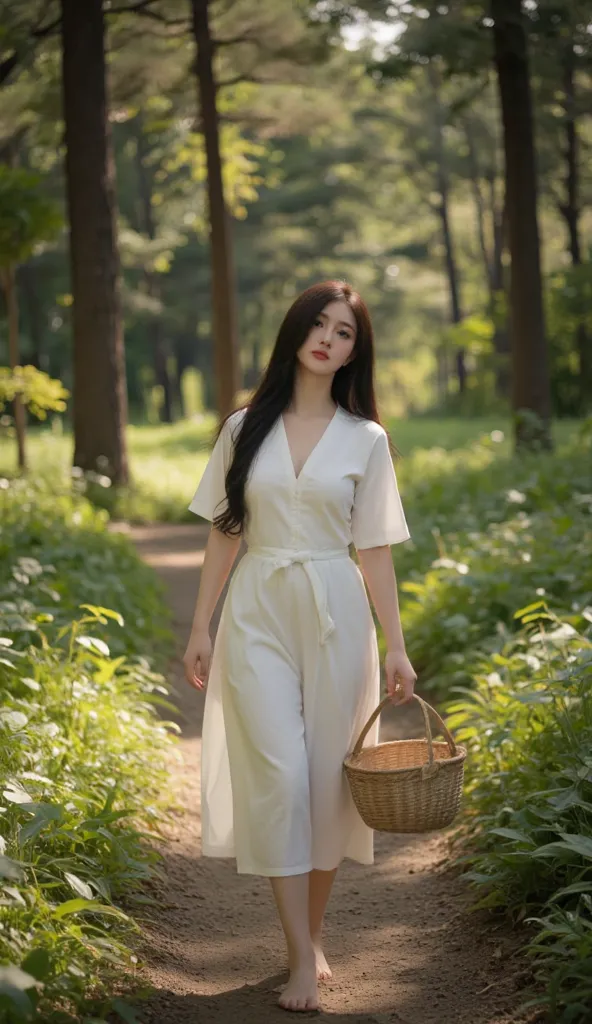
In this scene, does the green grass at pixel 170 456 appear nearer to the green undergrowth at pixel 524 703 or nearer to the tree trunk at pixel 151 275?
the green undergrowth at pixel 524 703

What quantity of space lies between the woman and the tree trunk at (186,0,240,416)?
45.3 ft

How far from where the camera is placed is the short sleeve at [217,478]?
4.04m

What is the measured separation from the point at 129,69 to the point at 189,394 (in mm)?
65373

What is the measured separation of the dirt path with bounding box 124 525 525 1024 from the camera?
3723 millimetres

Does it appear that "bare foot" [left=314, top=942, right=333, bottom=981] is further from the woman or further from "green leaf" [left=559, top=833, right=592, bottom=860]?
"green leaf" [left=559, top=833, right=592, bottom=860]

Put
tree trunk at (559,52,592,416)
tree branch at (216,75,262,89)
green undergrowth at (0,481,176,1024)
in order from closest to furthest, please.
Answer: green undergrowth at (0,481,176,1024) → tree branch at (216,75,262,89) → tree trunk at (559,52,592,416)

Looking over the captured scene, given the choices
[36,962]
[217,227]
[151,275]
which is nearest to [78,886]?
[36,962]

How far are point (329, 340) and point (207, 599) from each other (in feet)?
2.97

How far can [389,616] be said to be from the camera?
155 inches

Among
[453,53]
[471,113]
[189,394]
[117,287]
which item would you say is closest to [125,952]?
[117,287]

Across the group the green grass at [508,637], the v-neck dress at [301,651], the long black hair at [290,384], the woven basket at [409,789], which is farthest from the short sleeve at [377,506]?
the green grass at [508,637]

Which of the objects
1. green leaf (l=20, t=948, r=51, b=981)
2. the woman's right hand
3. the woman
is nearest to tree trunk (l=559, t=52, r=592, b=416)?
the woman

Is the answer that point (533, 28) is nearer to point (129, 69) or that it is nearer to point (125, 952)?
point (129, 69)

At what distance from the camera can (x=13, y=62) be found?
14.4m
